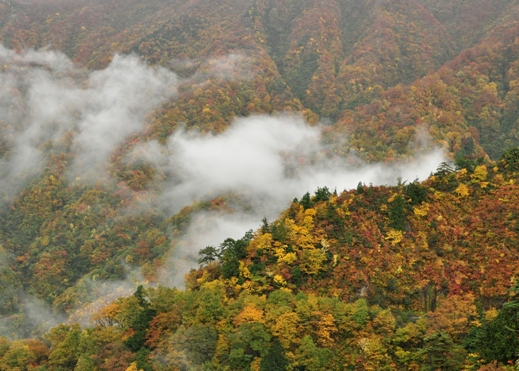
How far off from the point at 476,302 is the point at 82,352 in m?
50.6

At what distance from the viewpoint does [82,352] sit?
65438 millimetres

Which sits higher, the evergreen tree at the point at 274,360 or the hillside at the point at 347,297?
the hillside at the point at 347,297

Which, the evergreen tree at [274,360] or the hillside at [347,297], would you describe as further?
the evergreen tree at [274,360]

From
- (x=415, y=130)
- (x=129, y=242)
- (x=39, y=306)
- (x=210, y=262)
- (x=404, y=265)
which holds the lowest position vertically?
(x=404, y=265)

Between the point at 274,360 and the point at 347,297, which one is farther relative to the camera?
the point at 347,297

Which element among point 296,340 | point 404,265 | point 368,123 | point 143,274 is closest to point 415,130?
point 368,123

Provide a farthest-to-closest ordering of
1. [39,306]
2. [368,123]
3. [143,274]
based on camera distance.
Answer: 1. [368,123]
2. [39,306]
3. [143,274]

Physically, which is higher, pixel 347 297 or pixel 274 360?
pixel 347 297

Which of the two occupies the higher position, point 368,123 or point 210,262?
point 368,123

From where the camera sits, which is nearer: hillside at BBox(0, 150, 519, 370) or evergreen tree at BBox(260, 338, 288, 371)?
hillside at BBox(0, 150, 519, 370)

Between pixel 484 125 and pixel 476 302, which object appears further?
pixel 484 125

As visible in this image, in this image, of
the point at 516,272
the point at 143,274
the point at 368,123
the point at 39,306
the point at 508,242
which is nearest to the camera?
the point at 516,272

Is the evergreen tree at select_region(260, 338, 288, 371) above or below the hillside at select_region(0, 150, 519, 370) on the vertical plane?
below

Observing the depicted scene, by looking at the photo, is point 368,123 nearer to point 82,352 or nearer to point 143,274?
point 143,274
